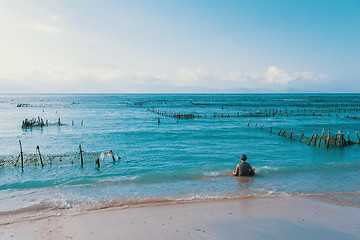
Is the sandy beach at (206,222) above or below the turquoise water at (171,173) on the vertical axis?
above

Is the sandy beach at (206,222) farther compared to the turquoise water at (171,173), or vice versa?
the turquoise water at (171,173)

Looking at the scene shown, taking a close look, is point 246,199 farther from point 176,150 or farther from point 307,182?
point 176,150

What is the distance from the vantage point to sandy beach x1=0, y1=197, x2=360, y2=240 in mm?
8133

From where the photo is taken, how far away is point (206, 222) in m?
9.05

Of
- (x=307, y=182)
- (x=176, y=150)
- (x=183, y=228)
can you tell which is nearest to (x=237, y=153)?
(x=176, y=150)

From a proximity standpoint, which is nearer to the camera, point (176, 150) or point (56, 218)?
point (56, 218)

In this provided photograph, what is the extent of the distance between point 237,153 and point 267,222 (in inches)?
575

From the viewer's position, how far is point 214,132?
36250mm

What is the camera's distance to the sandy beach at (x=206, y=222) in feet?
26.7

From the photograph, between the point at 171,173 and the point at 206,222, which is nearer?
the point at 206,222

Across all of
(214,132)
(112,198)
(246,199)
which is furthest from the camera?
(214,132)

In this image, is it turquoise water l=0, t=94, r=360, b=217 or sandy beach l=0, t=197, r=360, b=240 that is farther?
turquoise water l=0, t=94, r=360, b=217

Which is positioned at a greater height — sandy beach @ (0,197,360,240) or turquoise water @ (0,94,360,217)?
sandy beach @ (0,197,360,240)

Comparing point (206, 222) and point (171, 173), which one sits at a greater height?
point (206, 222)
